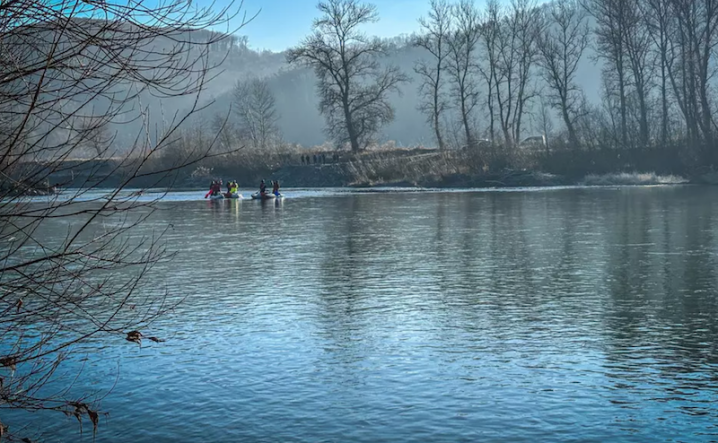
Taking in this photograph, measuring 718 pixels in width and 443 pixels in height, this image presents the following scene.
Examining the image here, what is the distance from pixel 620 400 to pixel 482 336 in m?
2.89

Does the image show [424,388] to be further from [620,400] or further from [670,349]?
Result: [670,349]

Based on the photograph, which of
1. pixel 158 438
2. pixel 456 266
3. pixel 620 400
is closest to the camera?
pixel 158 438

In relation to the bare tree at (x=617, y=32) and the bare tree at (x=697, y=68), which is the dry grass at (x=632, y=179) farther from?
the bare tree at (x=617, y=32)

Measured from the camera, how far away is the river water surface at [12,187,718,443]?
7906mm

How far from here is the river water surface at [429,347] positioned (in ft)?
25.9

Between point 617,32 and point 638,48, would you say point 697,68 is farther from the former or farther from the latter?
point 617,32

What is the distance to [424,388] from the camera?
8844 mm

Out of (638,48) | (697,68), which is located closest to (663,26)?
(638,48)

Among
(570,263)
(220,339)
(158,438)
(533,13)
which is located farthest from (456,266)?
(533,13)

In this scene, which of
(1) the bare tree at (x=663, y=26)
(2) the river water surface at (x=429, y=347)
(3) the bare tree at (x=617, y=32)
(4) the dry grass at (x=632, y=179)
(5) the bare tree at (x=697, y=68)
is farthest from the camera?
(3) the bare tree at (x=617, y=32)

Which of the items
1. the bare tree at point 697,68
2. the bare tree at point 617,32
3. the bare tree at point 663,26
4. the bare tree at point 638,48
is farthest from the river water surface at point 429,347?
the bare tree at point 617,32

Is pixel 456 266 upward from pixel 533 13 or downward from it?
downward

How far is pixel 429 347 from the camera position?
1055 centimetres

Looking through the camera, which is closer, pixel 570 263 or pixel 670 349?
pixel 670 349
